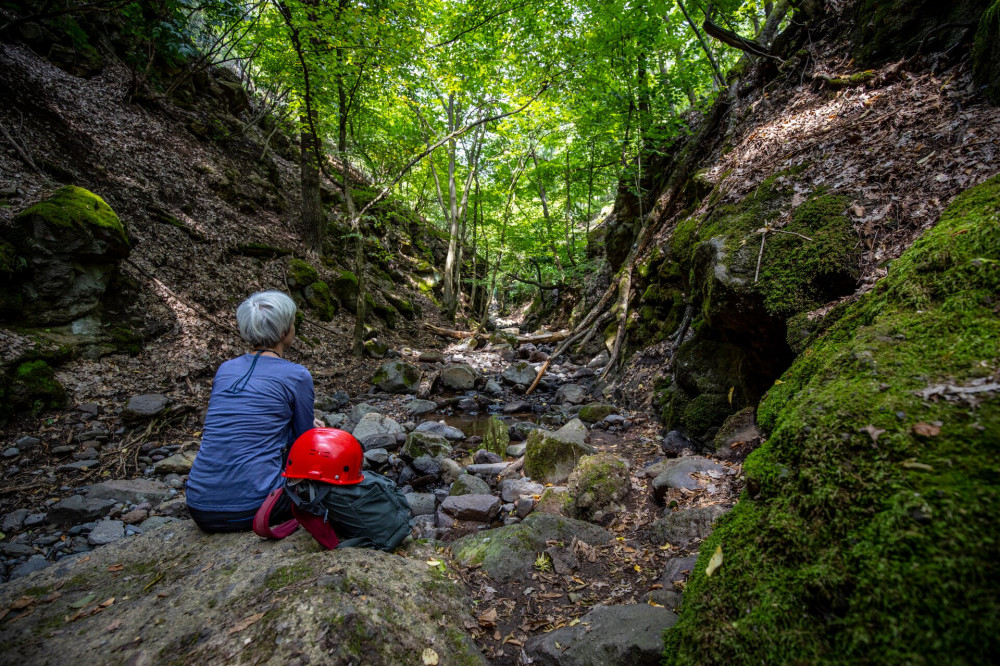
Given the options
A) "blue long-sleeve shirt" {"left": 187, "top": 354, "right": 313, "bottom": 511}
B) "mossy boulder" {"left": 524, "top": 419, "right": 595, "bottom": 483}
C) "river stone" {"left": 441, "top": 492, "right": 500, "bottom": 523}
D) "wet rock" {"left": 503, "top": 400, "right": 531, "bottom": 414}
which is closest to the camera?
"blue long-sleeve shirt" {"left": 187, "top": 354, "right": 313, "bottom": 511}

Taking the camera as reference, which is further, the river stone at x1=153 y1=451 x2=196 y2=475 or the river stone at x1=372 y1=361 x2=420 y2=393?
the river stone at x1=372 y1=361 x2=420 y2=393

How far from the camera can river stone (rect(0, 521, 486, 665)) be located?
1.66 m

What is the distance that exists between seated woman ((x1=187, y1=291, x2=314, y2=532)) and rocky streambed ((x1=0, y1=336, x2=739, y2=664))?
22cm

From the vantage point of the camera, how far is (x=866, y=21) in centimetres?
514

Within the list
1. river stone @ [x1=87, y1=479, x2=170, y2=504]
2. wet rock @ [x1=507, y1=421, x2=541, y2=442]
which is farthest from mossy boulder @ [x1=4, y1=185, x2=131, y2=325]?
wet rock @ [x1=507, y1=421, x2=541, y2=442]

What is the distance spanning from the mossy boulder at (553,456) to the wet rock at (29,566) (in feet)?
14.6

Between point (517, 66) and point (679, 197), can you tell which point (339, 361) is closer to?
point (679, 197)


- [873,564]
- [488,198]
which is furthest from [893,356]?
[488,198]

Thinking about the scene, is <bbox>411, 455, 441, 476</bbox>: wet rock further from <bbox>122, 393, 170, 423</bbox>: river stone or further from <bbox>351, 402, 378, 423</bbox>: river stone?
<bbox>122, 393, 170, 423</bbox>: river stone

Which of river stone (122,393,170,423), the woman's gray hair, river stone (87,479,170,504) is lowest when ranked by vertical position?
river stone (87,479,170,504)

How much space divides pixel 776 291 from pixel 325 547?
411cm

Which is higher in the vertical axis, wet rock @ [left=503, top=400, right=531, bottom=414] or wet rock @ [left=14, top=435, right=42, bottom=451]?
wet rock @ [left=14, top=435, right=42, bottom=451]

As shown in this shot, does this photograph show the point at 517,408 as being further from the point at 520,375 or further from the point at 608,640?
the point at 608,640

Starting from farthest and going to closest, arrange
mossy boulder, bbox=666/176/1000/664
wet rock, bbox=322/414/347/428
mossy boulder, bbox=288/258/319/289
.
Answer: mossy boulder, bbox=288/258/319/289, wet rock, bbox=322/414/347/428, mossy boulder, bbox=666/176/1000/664
